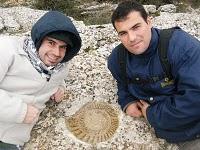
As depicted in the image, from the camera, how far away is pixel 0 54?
177 inches

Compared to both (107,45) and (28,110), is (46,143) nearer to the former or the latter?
(28,110)

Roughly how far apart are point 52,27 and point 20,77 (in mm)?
751

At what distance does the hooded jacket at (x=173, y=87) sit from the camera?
4.49 m

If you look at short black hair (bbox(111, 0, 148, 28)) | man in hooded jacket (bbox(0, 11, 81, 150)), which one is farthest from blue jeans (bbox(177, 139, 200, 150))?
man in hooded jacket (bbox(0, 11, 81, 150))

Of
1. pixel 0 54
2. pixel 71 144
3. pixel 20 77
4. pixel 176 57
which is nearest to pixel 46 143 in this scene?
pixel 71 144

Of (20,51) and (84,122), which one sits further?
(84,122)

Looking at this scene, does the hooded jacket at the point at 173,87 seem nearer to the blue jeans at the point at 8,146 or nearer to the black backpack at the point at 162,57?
the black backpack at the point at 162,57

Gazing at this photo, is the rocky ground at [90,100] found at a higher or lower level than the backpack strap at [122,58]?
lower

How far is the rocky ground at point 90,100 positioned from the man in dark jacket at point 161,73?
10.0 inches

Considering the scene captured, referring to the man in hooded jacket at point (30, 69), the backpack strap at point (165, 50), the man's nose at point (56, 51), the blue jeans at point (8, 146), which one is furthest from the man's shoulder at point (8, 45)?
the backpack strap at point (165, 50)

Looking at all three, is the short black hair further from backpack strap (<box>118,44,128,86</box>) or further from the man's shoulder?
the man's shoulder

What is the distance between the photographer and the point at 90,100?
5.57 m

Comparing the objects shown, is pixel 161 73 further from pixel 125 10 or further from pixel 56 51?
pixel 56 51

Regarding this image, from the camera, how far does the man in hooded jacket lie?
14.9ft
